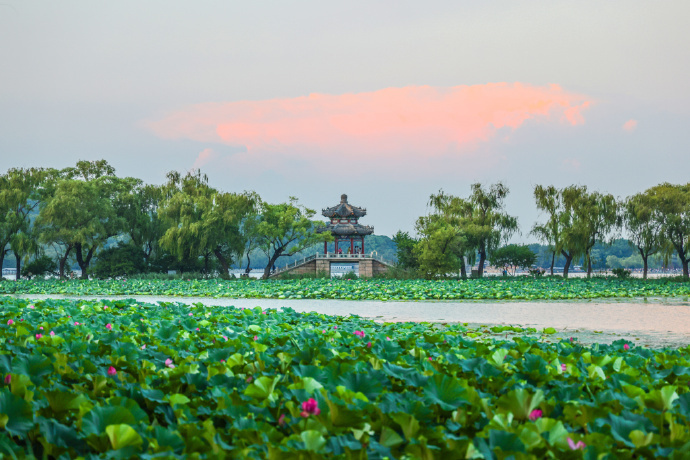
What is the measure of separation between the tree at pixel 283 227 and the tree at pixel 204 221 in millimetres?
910

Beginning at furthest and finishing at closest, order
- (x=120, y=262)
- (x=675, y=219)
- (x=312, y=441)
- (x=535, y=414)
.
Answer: (x=120, y=262), (x=675, y=219), (x=535, y=414), (x=312, y=441)

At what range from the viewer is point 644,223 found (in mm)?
29172

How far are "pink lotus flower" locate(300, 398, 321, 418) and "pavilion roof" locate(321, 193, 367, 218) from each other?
123 feet

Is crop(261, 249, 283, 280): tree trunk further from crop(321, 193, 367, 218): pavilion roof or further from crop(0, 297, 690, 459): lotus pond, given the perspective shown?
crop(0, 297, 690, 459): lotus pond

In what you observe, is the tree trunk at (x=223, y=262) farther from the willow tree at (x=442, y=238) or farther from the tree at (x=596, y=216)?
the tree at (x=596, y=216)

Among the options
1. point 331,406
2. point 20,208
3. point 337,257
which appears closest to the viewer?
point 331,406

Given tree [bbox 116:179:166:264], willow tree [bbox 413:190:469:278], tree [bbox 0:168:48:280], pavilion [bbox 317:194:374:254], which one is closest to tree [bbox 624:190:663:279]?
willow tree [bbox 413:190:469:278]

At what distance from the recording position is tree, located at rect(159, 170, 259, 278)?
97.1 feet

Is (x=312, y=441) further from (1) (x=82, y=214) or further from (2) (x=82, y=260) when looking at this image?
(2) (x=82, y=260)

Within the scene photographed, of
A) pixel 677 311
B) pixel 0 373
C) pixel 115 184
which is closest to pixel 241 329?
pixel 0 373

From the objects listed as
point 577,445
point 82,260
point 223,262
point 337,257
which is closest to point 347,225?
point 337,257

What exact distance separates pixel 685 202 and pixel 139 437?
103 feet

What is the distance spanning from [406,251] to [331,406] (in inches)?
1418

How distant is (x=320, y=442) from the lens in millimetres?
1771
